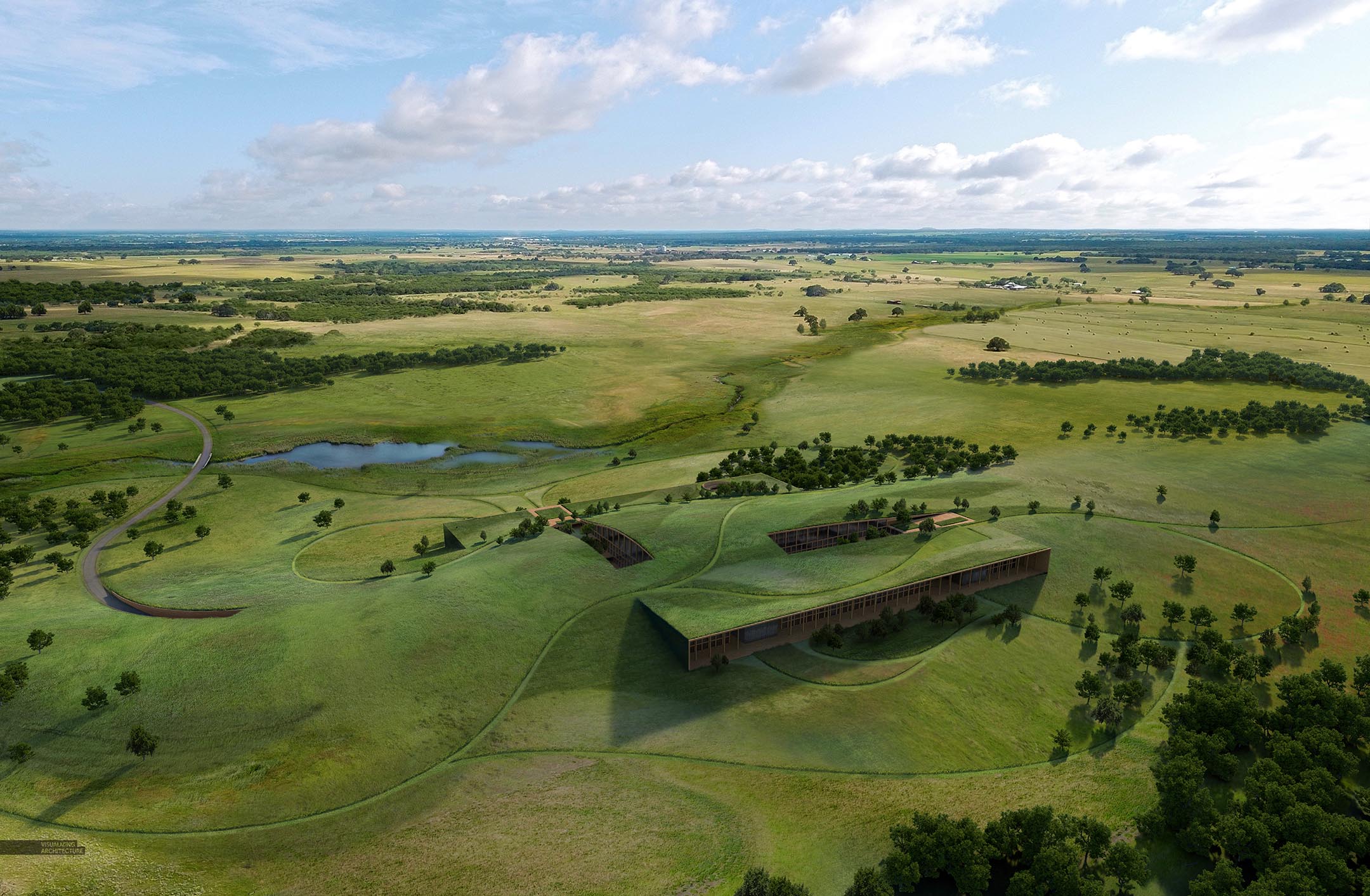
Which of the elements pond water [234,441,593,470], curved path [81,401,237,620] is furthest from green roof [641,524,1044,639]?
pond water [234,441,593,470]

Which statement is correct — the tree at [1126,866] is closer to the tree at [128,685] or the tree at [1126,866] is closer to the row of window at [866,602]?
the row of window at [866,602]

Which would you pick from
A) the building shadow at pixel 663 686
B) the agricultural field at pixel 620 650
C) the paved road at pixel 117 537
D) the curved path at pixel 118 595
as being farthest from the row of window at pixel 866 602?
the paved road at pixel 117 537

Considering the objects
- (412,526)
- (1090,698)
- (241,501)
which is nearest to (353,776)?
(412,526)

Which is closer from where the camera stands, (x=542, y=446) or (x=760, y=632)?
(x=760, y=632)

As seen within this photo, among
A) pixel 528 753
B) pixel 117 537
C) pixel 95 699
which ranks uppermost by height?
pixel 95 699

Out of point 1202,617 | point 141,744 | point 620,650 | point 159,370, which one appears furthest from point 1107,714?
point 159,370

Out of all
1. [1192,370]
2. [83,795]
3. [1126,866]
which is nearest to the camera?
[1126,866]

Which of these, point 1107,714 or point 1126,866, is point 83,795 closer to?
point 1126,866

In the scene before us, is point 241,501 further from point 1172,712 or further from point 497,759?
point 1172,712
